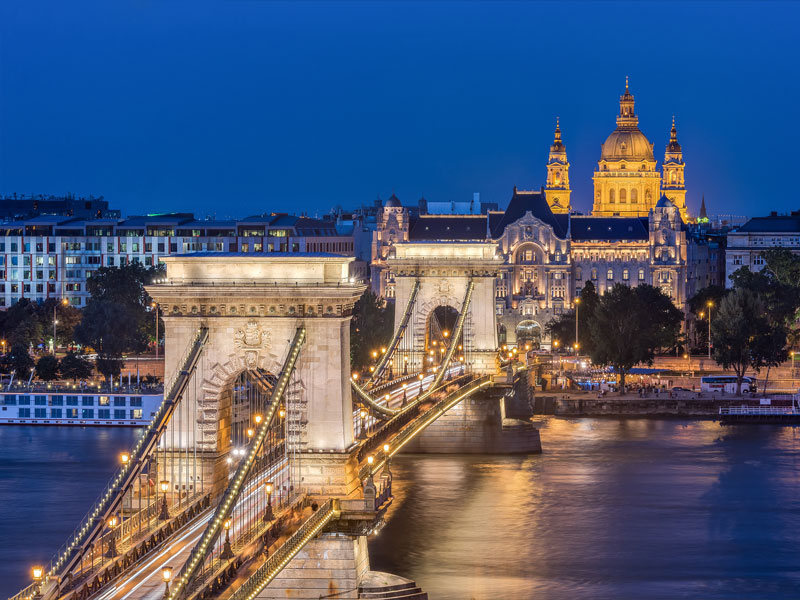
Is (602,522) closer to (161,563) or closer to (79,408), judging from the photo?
(161,563)

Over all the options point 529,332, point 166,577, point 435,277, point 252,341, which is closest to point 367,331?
point 435,277

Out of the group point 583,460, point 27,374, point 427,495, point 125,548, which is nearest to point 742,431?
point 583,460

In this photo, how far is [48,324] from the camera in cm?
9656

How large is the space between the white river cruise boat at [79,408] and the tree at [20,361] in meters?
7.73

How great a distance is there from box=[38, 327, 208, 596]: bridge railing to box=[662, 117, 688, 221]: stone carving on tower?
12046 centimetres

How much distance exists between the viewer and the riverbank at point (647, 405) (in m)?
80.4

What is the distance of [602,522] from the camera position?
1965 inches

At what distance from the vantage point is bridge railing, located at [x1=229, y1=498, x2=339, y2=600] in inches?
1097

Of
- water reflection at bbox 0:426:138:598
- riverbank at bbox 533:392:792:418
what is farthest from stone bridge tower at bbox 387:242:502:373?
riverbank at bbox 533:392:792:418

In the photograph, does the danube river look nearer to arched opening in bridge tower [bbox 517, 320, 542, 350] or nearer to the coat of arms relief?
the coat of arms relief

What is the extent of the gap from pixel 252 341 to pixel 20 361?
170 ft

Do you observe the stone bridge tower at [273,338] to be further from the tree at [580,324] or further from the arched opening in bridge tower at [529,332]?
the arched opening in bridge tower at [529,332]

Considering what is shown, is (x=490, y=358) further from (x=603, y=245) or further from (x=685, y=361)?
(x=603, y=245)

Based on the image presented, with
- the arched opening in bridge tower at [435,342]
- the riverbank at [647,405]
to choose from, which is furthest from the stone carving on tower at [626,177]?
the arched opening in bridge tower at [435,342]
